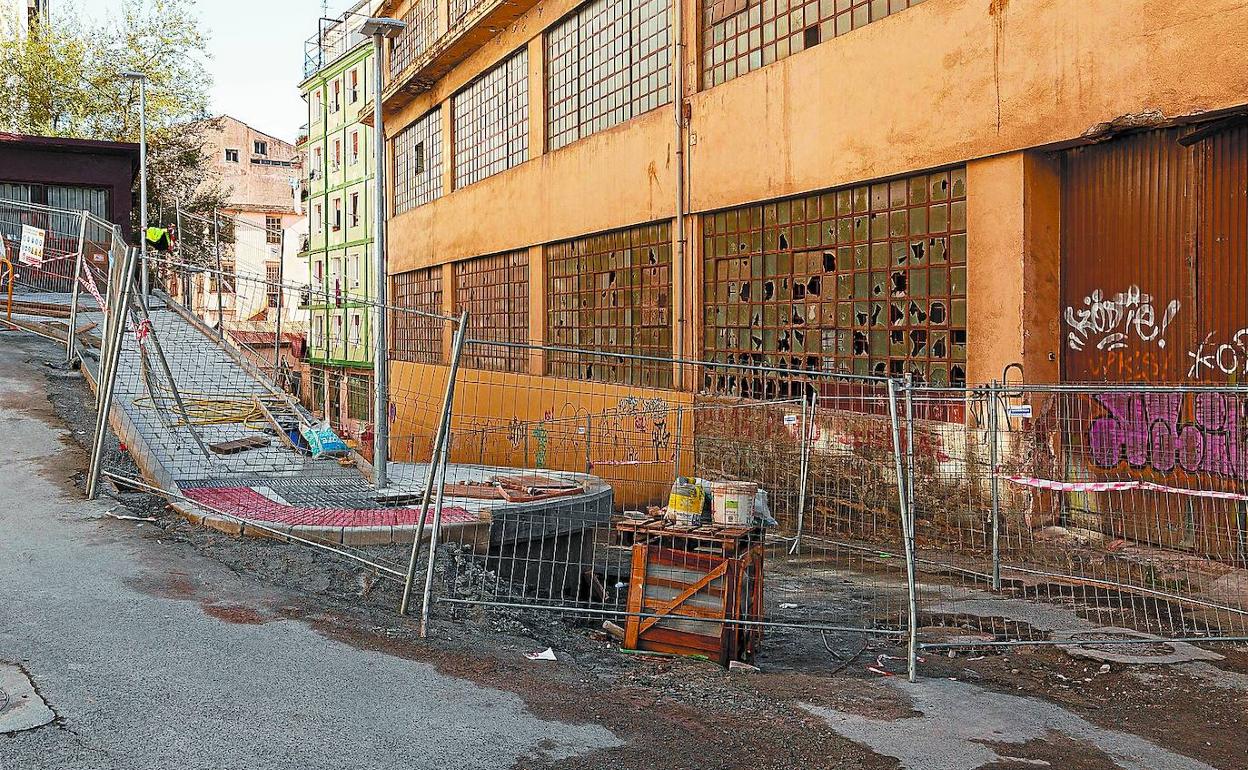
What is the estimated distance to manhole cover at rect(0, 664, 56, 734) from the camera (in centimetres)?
495

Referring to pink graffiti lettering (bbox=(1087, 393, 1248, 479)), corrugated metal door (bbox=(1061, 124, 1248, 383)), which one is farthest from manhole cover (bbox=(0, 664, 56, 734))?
corrugated metal door (bbox=(1061, 124, 1248, 383))

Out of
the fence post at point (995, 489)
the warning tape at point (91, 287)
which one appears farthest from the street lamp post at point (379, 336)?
the fence post at point (995, 489)

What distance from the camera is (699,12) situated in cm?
1574

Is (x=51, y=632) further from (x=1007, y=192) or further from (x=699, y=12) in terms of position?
(x=699, y=12)

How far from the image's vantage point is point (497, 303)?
24.1 metres

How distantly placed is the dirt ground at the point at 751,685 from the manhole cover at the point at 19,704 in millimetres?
1431

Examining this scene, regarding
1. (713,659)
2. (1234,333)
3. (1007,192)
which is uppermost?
(1007,192)

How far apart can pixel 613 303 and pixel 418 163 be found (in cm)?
1325

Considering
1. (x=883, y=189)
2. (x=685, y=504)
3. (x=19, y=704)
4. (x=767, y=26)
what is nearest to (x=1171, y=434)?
(x=883, y=189)

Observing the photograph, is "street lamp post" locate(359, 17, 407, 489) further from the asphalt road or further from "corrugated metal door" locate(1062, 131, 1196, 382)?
"corrugated metal door" locate(1062, 131, 1196, 382)

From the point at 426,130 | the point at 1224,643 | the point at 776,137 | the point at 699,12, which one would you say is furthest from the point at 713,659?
the point at 426,130

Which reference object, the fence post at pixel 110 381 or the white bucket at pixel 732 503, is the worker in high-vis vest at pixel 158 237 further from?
the white bucket at pixel 732 503

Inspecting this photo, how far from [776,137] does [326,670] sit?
9979 mm

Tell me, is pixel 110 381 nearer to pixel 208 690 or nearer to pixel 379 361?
pixel 379 361
